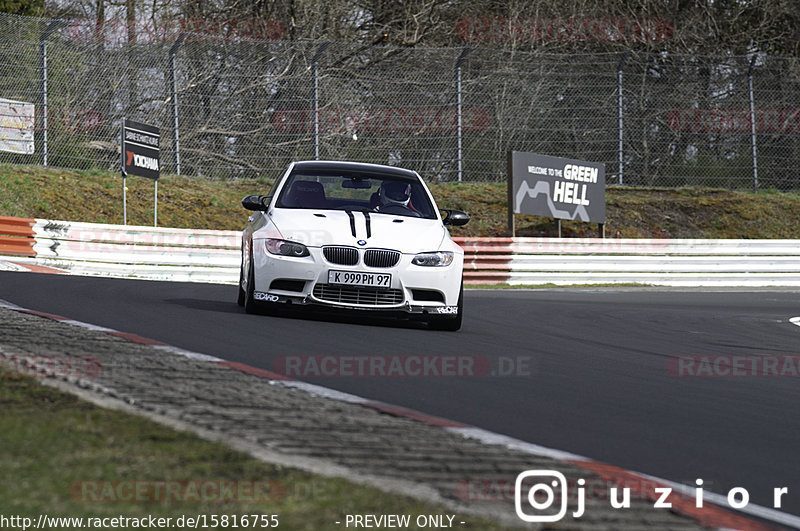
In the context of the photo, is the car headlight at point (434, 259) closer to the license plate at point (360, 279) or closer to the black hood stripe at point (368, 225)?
the license plate at point (360, 279)

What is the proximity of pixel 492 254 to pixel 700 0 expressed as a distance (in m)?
17.9

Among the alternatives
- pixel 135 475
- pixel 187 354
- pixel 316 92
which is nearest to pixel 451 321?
pixel 187 354

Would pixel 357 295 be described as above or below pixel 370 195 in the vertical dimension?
below

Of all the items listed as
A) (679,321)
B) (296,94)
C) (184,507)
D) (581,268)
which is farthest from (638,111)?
(184,507)

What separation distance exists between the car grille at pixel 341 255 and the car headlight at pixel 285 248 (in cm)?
18

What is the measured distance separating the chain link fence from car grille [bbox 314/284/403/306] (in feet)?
49.1

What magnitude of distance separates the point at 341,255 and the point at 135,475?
5862mm

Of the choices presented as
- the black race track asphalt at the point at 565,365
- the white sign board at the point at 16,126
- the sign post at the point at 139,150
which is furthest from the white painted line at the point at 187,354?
the white sign board at the point at 16,126

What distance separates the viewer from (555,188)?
24312 mm

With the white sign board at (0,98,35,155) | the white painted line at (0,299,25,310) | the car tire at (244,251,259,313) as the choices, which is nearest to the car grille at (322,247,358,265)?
the car tire at (244,251,259,313)

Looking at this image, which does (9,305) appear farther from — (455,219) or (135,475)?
(135,475)

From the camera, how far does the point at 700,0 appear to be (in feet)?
115

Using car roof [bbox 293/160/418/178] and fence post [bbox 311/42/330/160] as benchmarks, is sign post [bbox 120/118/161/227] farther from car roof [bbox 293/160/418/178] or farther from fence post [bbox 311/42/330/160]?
car roof [bbox 293/160/418/178]

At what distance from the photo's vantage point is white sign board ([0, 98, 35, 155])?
22.0m
